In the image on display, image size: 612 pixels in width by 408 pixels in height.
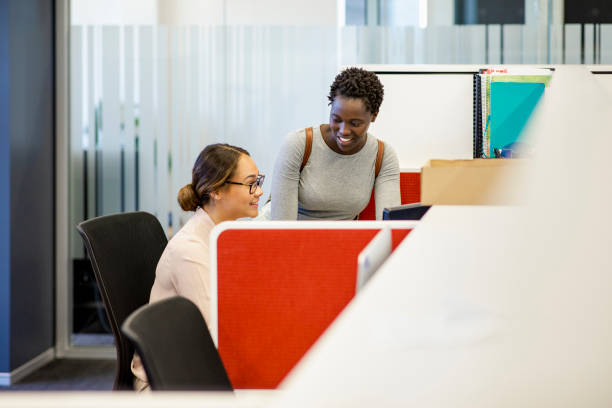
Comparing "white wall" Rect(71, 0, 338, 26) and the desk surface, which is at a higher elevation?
"white wall" Rect(71, 0, 338, 26)

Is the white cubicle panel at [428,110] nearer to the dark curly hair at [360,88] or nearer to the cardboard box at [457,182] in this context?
the dark curly hair at [360,88]

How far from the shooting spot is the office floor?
9.93 feet

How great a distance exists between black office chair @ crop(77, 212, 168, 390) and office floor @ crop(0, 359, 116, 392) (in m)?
1.42

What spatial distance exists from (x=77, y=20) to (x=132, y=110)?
59 cm

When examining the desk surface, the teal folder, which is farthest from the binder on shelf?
the desk surface

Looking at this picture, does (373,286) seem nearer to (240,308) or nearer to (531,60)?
(240,308)

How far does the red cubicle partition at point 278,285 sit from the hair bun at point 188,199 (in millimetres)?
549

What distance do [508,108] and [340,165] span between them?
29.3 inches

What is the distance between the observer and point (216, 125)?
3418 mm

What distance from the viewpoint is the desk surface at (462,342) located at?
440mm

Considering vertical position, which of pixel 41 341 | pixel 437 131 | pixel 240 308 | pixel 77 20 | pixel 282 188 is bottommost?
pixel 41 341

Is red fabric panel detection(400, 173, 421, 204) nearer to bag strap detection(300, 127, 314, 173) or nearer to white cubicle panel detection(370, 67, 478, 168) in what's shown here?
white cubicle panel detection(370, 67, 478, 168)

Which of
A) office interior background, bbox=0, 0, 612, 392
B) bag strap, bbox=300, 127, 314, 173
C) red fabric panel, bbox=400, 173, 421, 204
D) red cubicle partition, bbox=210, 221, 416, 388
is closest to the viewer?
red cubicle partition, bbox=210, 221, 416, 388

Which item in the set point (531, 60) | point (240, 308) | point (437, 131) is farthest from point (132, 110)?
point (240, 308)
